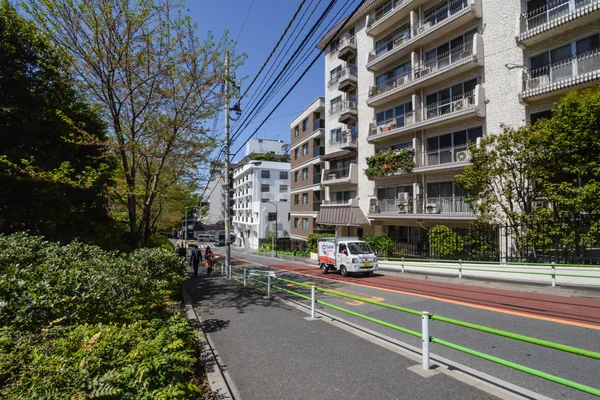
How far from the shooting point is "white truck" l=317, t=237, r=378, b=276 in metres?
16.7

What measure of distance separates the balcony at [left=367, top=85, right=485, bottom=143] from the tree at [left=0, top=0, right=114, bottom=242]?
18.3 m

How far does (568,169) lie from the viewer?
39.2ft

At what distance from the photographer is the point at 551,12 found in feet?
49.5

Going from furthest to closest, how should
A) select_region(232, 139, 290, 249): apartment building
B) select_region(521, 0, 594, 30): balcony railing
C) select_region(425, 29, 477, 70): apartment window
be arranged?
select_region(232, 139, 290, 249): apartment building, select_region(425, 29, 477, 70): apartment window, select_region(521, 0, 594, 30): balcony railing

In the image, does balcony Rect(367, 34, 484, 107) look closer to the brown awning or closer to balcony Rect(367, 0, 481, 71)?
balcony Rect(367, 0, 481, 71)

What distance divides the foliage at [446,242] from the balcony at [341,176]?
33.0 feet

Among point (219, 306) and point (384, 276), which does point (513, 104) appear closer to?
point (384, 276)

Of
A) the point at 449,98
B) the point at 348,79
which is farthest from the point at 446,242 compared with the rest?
the point at 348,79

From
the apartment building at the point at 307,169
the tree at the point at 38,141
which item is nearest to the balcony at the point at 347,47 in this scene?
the apartment building at the point at 307,169

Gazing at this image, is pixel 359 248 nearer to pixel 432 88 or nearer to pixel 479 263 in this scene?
pixel 479 263

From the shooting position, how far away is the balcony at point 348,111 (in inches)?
1051

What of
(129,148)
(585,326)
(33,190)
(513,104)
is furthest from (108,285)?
(513,104)

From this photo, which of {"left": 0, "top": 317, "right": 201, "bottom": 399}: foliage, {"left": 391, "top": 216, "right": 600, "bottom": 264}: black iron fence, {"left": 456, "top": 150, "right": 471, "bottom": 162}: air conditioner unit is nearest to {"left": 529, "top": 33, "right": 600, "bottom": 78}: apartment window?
{"left": 456, "top": 150, "right": 471, "bottom": 162}: air conditioner unit

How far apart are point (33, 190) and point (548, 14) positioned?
77.8 feet
